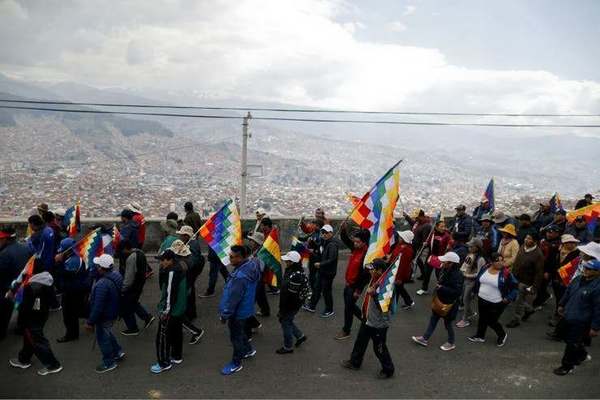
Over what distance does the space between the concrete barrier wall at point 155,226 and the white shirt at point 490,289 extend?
404 centimetres

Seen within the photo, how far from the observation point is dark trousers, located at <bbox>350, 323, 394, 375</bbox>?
5.50 meters

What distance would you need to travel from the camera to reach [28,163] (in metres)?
44.2

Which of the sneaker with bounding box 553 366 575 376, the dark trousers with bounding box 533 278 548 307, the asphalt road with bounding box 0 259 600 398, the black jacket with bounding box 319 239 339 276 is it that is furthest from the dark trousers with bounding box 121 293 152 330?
the dark trousers with bounding box 533 278 548 307

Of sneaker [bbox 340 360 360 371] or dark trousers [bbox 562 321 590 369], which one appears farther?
sneaker [bbox 340 360 360 371]

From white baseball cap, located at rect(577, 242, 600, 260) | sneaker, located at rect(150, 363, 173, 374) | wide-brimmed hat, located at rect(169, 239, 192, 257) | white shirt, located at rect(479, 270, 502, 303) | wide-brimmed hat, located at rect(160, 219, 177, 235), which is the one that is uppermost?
white baseball cap, located at rect(577, 242, 600, 260)

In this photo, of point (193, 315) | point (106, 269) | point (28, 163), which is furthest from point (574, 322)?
point (28, 163)

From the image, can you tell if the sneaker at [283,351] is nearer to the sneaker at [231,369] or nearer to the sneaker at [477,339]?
the sneaker at [231,369]

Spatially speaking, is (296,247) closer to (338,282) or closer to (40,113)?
(338,282)

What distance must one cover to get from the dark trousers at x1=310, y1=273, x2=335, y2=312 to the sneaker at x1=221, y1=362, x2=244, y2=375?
2.27 metres

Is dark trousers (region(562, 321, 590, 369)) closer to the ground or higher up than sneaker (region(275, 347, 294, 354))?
higher up

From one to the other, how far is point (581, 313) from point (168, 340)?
213 inches

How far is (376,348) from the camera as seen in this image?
18.2 ft

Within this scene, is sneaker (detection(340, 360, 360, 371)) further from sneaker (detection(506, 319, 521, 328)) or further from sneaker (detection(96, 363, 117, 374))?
sneaker (detection(506, 319, 521, 328))

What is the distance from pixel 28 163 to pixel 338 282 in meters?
45.3
